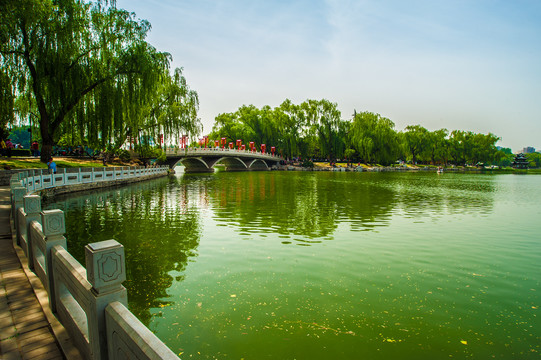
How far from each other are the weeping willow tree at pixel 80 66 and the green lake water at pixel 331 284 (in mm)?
9847

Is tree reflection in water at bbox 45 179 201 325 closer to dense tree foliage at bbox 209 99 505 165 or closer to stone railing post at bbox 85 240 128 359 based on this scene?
stone railing post at bbox 85 240 128 359

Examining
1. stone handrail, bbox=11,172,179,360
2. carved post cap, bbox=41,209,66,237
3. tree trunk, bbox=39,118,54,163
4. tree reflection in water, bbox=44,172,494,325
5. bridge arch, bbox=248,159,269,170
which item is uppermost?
tree trunk, bbox=39,118,54,163

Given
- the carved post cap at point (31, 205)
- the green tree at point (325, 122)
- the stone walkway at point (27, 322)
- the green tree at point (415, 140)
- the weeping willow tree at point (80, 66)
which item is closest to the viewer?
the stone walkway at point (27, 322)

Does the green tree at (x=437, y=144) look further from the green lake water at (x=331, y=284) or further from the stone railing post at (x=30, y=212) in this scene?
the stone railing post at (x=30, y=212)

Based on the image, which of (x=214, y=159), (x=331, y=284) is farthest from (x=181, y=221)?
(x=214, y=159)

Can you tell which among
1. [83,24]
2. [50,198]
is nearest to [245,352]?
[50,198]

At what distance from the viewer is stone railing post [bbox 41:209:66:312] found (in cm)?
351

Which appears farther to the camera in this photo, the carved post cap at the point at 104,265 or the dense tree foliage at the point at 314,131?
the dense tree foliage at the point at 314,131

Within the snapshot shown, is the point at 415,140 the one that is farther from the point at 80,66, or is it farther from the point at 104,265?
the point at 104,265

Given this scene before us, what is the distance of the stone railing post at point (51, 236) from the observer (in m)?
3.51

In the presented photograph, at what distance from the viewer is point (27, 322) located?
11.5ft

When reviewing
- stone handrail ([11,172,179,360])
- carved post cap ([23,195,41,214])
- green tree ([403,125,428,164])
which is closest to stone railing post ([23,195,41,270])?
carved post cap ([23,195,41,214])

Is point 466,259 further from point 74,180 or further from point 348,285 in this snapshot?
point 74,180

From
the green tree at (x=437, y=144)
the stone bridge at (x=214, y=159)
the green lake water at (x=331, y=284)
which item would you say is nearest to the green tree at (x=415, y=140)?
the green tree at (x=437, y=144)
